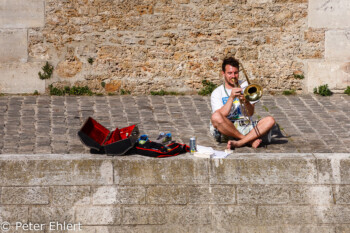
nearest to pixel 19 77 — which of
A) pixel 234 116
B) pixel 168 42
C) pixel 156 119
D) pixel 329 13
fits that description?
pixel 168 42

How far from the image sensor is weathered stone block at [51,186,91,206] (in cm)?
577

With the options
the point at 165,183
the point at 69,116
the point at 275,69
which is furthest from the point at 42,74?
→ the point at 165,183

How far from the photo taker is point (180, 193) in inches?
229

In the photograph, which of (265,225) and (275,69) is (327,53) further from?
(265,225)

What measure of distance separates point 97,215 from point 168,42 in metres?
4.44

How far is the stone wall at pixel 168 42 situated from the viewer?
9.55 meters

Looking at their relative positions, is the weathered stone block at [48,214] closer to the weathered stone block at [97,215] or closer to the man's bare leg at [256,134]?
the weathered stone block at [97,215]

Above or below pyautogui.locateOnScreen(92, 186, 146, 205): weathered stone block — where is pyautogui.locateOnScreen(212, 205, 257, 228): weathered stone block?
below

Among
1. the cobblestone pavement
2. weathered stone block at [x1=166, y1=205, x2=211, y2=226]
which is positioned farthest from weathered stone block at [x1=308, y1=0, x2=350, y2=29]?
weathered stone block at [x1=166, y1=205, x2=211, y2=226]

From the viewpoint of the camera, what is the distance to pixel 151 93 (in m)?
9.80

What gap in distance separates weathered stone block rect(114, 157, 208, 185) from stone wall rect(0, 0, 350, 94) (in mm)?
4123

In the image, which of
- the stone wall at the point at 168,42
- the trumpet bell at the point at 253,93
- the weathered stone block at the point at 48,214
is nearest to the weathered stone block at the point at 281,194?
the trumpet bell at the point at 253,93

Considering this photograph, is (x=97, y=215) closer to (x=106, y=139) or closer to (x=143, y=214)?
(x=143, y=214)

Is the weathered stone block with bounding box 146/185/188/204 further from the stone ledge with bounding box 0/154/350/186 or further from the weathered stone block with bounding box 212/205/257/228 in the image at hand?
the weathered stone block with bounding box 212/205/257/228
